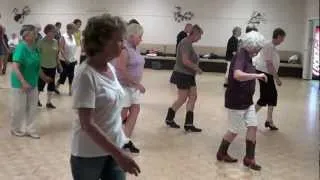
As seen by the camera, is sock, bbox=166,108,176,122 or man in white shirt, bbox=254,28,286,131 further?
sock, bbox=166,108,176,122

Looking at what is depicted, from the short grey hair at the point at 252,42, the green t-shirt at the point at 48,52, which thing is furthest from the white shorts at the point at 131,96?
the green t-shirt at the point at 48,52

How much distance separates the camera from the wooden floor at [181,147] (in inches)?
197

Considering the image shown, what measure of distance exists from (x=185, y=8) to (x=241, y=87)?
1475 cm

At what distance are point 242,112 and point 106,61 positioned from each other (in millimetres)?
2893

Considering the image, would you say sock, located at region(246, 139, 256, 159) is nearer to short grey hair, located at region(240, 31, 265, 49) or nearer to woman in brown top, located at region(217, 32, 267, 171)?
woman in brown top, located at region(217, 32, 267, 171)

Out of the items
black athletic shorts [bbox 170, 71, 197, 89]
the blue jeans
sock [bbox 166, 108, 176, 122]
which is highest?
the blue jeans

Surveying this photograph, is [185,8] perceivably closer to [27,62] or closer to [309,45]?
[309,45]

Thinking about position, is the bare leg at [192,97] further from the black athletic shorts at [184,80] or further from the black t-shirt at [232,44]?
the black t-shirt at [232,44]

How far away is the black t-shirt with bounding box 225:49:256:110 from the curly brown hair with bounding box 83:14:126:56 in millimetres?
2786

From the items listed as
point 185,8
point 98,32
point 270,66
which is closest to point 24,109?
point 270,66

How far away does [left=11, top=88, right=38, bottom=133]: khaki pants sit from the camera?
6188mm

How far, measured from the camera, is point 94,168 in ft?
8.12

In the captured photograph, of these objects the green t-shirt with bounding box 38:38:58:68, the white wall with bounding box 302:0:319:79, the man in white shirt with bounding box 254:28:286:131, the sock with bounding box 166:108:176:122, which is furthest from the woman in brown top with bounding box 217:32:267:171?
the white wall with bounding box 302:0:319:79

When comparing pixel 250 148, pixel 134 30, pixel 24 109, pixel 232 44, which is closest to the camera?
pixel 250 148
